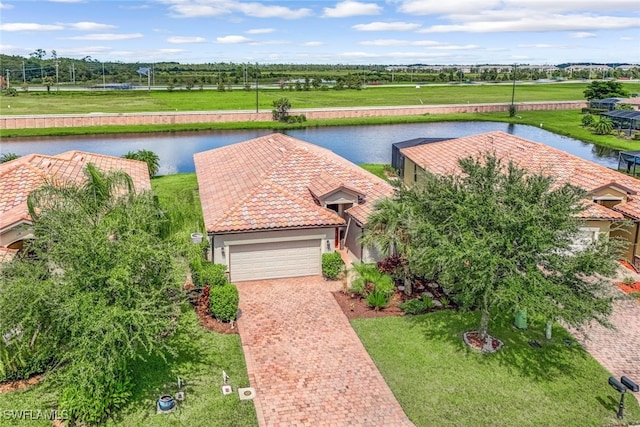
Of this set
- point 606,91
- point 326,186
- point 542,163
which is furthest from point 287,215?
point 606,91

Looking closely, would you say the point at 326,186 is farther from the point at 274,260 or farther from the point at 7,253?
the point at 7,253

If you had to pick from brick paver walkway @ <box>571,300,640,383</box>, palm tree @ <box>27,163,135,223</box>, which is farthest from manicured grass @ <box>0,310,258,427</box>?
brick paver walkway @ <box>571,300,640,383</box>

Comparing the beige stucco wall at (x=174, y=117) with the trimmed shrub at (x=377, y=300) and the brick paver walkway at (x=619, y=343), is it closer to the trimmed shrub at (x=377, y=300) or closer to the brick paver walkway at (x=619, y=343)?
the trimmed shrub at (x=377, y=300)

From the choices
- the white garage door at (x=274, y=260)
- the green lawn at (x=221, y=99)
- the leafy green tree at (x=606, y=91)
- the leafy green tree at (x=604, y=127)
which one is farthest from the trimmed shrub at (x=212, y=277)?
the leafy green tree at (x=606, y=91)

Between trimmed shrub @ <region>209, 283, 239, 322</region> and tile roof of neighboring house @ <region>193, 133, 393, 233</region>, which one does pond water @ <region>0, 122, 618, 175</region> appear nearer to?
tile roof of neighboring house @ <region>193, 133, 393, 233</region>

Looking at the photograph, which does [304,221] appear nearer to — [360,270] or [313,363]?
[360,270]

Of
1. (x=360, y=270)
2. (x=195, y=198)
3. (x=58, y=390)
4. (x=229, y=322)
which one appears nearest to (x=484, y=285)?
(x=360, y=270)
